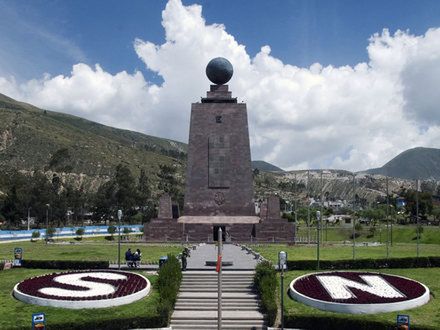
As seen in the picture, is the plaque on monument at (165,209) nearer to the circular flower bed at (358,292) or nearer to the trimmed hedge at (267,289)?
the circular flower bed at (358,292)

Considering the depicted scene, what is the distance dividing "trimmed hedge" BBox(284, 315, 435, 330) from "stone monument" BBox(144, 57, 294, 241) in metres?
31.6

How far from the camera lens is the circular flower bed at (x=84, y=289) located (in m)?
21.2

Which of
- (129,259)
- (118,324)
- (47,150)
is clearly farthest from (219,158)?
(47,150)

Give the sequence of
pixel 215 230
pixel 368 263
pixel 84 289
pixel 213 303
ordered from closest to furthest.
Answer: pixel 213 303, pixel 84 289, pixel 368 263, pixel 215 230

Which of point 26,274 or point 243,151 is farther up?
point 243,151

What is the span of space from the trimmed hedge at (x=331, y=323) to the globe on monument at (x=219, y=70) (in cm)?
4018

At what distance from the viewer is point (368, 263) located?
1128 inches

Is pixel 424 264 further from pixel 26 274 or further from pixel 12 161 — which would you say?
pixel 12 161

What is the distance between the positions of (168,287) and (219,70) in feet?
124

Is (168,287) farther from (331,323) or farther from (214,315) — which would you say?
(331,323)

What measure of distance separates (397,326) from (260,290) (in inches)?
274

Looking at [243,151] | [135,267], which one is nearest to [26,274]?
[135,267]

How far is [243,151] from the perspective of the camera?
182ft

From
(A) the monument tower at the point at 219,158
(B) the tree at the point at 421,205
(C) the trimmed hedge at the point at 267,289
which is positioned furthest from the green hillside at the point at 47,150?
(C) the trimmed hedge at the point at 267,289
